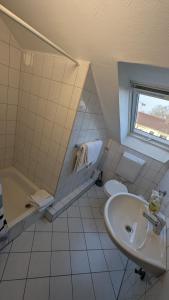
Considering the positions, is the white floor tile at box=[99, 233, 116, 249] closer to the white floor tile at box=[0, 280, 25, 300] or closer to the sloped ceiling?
the white floor tile at box=[0, 280, 25, 300]

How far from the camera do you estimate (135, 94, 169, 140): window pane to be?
193 centimetres

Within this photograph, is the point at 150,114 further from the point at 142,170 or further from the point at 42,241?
the point at 42,241

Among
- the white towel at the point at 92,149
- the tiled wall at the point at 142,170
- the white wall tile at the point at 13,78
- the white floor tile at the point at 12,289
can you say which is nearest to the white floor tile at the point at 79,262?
the white floor tile at the point at 12,289

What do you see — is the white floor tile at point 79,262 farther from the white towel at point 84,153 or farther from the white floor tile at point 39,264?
the white towel at point 84,153

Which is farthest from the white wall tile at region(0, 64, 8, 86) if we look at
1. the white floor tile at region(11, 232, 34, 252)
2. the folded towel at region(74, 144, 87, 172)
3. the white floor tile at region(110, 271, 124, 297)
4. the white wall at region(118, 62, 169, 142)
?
the white floor tile at region(110, 271, 124, 297)

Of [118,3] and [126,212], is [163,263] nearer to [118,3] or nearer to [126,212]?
[126,212]

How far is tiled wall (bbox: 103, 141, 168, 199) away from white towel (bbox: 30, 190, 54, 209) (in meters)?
1.13

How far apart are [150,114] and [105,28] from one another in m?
1.36

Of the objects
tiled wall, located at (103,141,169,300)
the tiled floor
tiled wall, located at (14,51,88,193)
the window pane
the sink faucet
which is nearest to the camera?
tiled wall, located at (103,141,169,300)

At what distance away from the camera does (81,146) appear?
5.94ft

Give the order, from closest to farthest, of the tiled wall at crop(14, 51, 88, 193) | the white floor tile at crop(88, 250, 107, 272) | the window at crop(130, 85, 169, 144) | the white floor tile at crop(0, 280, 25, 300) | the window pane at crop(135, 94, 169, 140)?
the white floor tile at crop(0, 280, 25, 300)
the tiled wall at crop(14, 51, 88, 193)
the white floor tile at crop(88, 250, 107, 272)
the window at crop(130, 85, 169, 144)
the window pane at crop(135, 94, 169, 140)

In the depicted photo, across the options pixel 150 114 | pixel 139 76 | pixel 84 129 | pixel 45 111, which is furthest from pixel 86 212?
pixel 139 76

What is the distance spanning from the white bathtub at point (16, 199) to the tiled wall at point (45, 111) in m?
0.15

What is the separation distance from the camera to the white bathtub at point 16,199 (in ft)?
5.32
